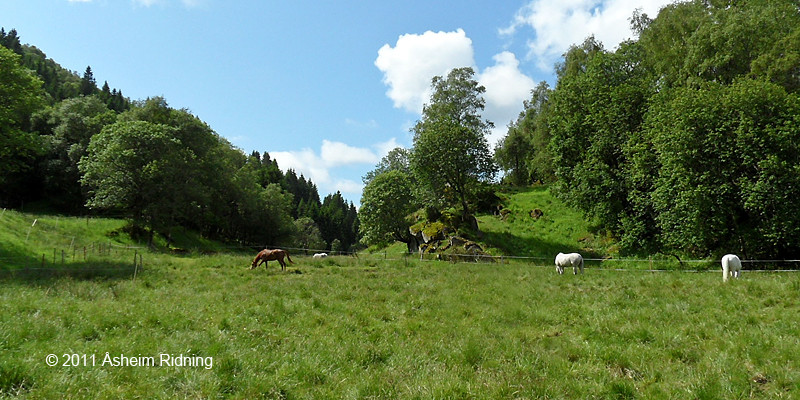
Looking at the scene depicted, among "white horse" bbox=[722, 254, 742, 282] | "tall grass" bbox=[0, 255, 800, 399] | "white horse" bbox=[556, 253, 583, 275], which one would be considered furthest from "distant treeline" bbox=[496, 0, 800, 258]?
"tall grass" bbox=[0, 255, 800, 399]

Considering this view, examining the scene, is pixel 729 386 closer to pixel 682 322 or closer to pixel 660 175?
pixel 682 322

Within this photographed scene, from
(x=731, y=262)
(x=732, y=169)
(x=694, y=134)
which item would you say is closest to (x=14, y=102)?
(x=731, y=262)

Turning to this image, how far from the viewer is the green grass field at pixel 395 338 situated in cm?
705

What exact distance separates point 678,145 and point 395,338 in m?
25.8

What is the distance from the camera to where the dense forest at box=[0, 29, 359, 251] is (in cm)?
2662

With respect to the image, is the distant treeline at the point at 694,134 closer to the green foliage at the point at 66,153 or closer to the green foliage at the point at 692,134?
the green foliage at the point at 692,134

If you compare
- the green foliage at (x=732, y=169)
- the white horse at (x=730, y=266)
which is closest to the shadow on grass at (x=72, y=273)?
the white horse at (x=730, y=266)

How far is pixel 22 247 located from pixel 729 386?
3609cm

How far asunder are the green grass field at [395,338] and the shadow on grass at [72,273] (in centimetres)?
12

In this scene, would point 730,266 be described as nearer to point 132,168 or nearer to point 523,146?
point 132,168

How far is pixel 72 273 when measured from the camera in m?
18.9

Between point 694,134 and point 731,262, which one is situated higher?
point 694,134

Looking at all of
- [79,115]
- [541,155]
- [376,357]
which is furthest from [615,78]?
[79,115]

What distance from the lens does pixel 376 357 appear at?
9125mm
